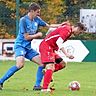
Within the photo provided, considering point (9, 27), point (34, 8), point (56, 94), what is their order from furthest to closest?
point (9, 27)
point (34, 8)
point (56, 94)

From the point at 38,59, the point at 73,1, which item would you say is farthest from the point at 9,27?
the point at 38,59

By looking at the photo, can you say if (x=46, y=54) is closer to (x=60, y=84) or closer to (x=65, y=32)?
(x=65, y=32)

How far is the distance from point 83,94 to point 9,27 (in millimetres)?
15097

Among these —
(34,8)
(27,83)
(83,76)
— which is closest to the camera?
(34,8)

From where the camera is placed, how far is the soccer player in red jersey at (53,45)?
1177cm

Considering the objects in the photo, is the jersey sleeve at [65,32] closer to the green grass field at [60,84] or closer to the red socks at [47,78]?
the red socks at [47,78]

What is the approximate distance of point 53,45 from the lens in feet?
40.1

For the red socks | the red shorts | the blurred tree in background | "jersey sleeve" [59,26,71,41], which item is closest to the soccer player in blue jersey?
the red shorts

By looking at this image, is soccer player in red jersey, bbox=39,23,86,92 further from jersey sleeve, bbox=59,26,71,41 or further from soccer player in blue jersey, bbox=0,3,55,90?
soccer player in blue jersey, bbox=0,3,55,90

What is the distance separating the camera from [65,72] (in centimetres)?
1953

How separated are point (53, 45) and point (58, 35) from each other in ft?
1.10

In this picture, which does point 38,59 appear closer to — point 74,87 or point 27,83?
point 74,87

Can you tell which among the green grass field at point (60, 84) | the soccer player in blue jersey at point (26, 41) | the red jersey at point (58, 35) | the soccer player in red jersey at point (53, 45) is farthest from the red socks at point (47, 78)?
the soccer player in blue jersey at point (26, 41)

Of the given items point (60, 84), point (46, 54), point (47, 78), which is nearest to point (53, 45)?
point (46, 54)
